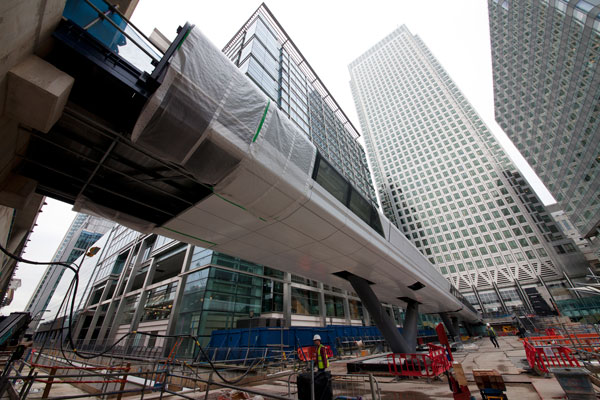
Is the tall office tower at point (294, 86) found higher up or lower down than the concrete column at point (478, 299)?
higher up

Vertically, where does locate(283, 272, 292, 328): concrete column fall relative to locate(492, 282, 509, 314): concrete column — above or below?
below

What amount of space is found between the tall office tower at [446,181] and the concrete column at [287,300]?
191 ft

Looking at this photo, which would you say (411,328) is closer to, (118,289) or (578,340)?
(578,340)

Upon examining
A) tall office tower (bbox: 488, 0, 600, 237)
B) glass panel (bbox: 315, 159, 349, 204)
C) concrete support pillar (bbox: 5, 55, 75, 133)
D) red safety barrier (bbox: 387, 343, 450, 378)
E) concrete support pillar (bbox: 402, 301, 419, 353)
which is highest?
tall office tower (bbox: 488, 0, 600, 237)

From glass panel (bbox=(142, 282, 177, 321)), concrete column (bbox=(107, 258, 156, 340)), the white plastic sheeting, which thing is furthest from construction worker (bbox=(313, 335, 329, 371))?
concrete column (bbox=(107, 258, 156, 340))

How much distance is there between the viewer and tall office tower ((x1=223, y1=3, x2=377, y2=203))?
3382 centimetres

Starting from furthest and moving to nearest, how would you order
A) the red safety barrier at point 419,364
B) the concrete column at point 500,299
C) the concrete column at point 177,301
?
the concrete column at point 500,299
the concrete column at point 177,301
the red safety barrier at point 419,364

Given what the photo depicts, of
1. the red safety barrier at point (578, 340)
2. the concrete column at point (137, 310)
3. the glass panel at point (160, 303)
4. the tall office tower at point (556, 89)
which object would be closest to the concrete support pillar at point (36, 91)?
the red safety barrier at point (578, 340)

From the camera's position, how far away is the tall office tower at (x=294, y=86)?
33822mm

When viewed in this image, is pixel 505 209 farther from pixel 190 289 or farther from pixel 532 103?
pixel 190 289

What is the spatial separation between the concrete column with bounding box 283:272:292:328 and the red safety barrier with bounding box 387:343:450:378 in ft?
47.1

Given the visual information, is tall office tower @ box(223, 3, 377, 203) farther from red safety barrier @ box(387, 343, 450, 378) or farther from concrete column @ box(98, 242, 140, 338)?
concrete column @ box(98, 242, 140, 338)

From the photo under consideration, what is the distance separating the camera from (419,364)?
9500 mm

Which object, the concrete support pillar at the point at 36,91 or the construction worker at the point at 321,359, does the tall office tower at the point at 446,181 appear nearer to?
the construction worker at the point at 321,359
